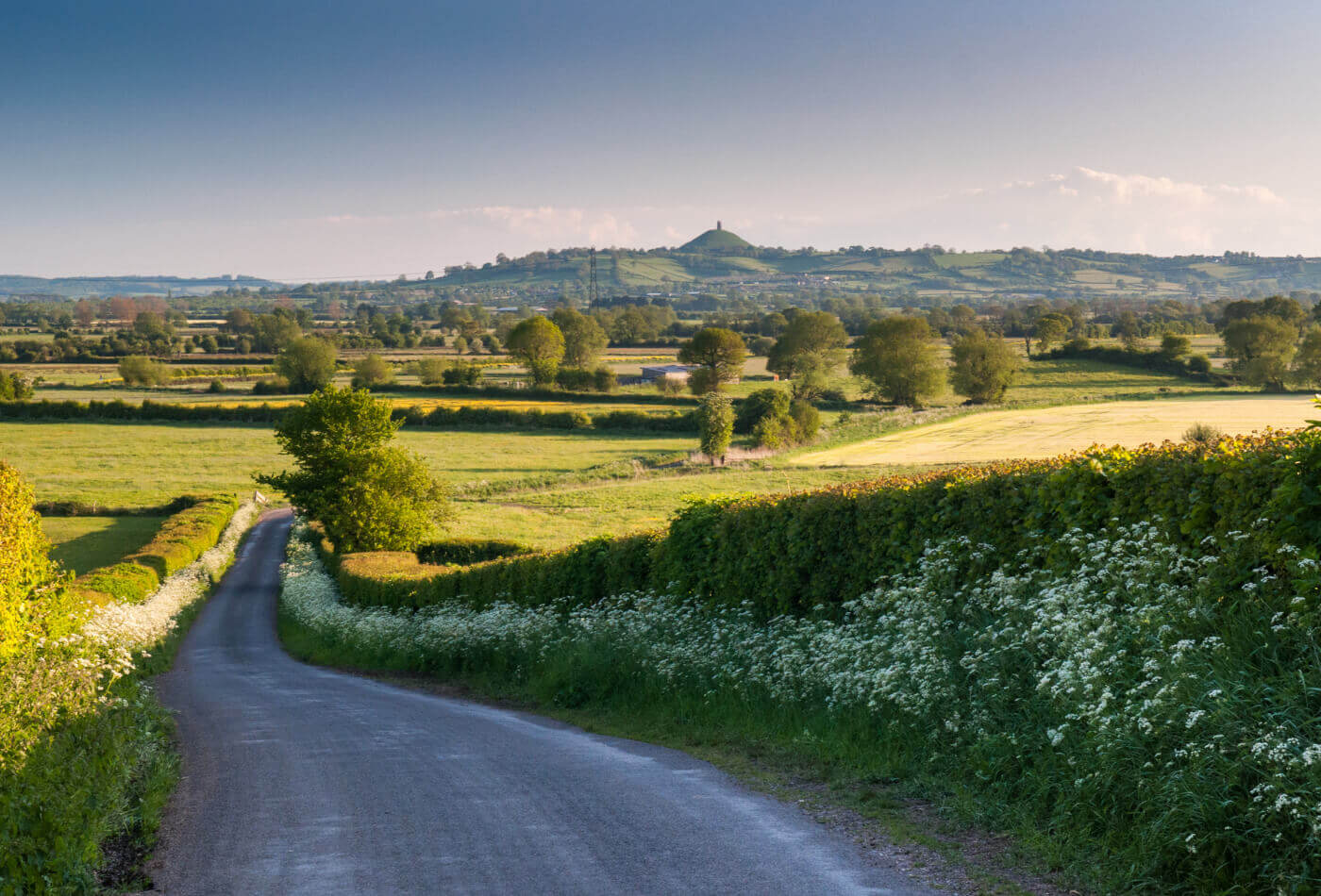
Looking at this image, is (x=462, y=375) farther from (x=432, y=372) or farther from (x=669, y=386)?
(x=669, y=386)

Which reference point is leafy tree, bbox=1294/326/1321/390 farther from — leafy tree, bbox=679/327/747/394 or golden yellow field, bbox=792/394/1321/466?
leafy tree, bbox=679/327/747/394

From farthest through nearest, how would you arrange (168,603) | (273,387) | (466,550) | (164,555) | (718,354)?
(718,354) → (273,387) → (164,555) → (466,550) → (168,603)

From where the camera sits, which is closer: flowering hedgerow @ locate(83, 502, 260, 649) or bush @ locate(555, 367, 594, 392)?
flowering hedgerow @ locate(83, 502, 260, 649)

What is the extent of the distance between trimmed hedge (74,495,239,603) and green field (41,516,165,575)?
1418mm

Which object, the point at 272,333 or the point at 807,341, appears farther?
the point at 272,333

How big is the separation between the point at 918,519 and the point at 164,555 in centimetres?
4131

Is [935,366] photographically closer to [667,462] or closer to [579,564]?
[667,462]

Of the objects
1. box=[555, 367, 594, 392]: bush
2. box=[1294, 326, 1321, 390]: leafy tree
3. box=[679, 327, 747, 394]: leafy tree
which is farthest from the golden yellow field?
box=[555, 367, 594, 392]: bush

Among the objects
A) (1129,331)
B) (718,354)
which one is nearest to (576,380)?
(718,354)

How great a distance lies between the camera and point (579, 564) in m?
19.6

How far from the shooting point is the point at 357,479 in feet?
137

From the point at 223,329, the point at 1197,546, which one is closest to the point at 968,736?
the point at 1197,546

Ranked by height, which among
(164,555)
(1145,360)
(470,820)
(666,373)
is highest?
(1145,360)

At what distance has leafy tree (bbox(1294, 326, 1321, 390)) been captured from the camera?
60.0 metres
